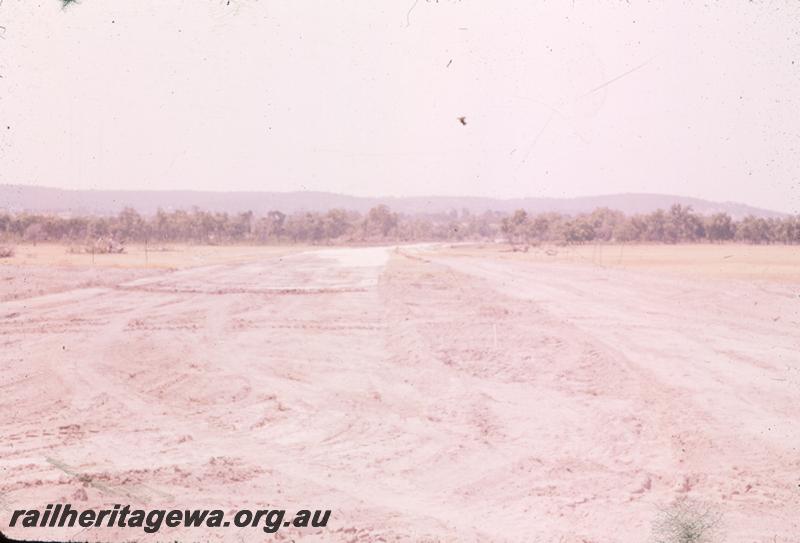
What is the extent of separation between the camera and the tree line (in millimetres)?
65688

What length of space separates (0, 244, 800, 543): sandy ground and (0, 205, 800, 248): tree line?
48435 millimetres

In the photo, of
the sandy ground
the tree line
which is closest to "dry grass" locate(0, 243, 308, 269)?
the tree line

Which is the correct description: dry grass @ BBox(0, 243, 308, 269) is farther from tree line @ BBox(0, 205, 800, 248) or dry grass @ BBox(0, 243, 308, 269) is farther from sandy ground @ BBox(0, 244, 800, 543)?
sandy ground @ BBox(0, 244, 800, 543)

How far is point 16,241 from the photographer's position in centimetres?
5994

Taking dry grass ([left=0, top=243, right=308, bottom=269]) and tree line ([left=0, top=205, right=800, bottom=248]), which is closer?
dry grass ([left=0, top=243, right=308, bottom=269])

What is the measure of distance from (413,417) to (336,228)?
109559 mm

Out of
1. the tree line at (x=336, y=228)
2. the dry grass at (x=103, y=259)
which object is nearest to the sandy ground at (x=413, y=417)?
the dry grass at (x=103, y=259)

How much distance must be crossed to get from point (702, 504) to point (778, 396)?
206 inches

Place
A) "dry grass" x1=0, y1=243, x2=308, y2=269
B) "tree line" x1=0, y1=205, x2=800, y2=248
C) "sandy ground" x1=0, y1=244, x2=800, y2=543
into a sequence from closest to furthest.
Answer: "sandy ground" x1=0, y1=244, x2=800, y2=543, "dry grass" x1=0, y1=243, x2=308, y2=269, "tree line" x1=0, y1=205, x2=800, y2=248

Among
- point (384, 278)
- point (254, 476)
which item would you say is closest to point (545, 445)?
point (254, 476)

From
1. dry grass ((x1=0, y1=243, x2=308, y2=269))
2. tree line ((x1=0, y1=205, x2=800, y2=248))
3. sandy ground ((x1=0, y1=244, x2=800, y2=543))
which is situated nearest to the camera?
sandy ground ((x1=0, y1=244, x2=800, y2=543))

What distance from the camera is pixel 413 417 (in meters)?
9.38

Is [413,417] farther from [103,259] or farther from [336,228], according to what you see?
[336,228]

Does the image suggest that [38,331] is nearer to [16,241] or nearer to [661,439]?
[661,439]
